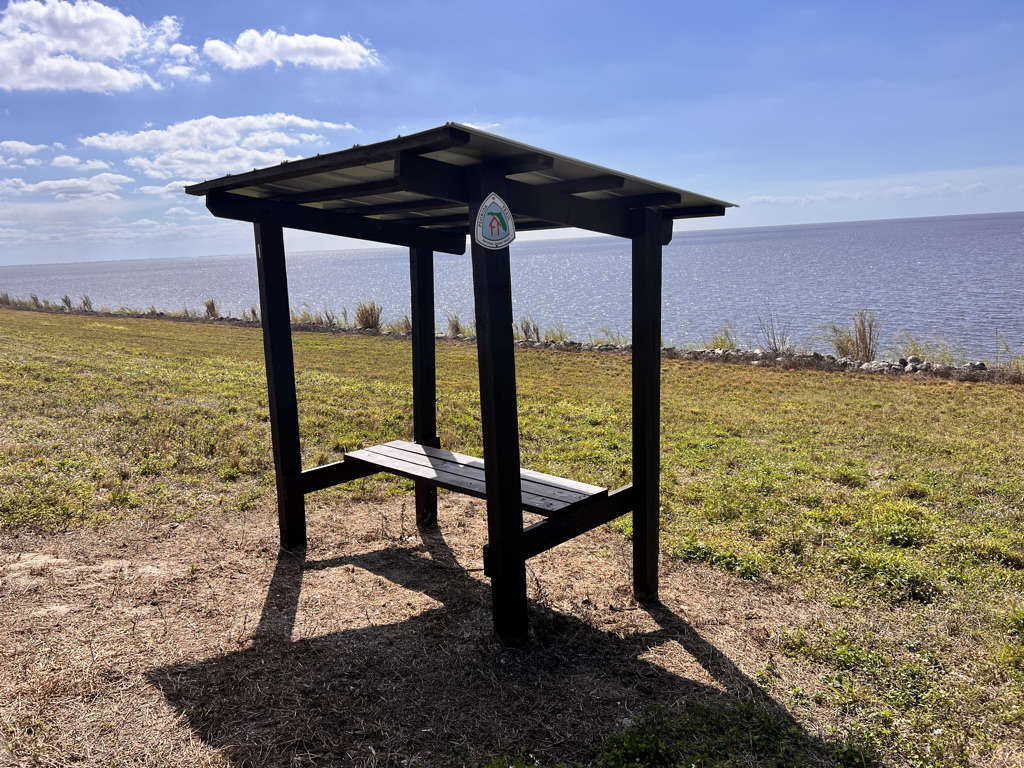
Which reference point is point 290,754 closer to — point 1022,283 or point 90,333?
point 90,333

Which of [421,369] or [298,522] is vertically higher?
[421,369]

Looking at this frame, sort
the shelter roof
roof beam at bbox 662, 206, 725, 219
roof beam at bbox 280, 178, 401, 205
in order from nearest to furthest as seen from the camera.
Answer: the shelter roof
roof beam at bbox 280, 178, 401, 205
roof beam at bbox 662, 206, 725, 219

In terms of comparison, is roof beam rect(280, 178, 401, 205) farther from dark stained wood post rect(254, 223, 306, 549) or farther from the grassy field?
the grassy field

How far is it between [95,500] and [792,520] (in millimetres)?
5415

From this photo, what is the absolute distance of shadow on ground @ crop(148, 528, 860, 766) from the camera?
2668 millimetres

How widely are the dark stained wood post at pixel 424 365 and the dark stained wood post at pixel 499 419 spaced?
183 cm

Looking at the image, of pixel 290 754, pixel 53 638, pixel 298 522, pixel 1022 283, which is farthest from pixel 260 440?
pixel 1022 283

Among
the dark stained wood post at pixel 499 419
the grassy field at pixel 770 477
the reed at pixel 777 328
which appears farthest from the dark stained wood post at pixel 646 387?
the reed at pixel 777 328

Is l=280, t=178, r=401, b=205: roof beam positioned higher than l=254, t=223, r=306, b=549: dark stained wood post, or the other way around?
l=280, t=178, r=401, b=205: roof beam

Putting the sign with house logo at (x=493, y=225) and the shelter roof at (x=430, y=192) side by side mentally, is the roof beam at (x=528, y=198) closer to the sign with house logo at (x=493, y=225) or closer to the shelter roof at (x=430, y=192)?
the shelter roof at (x=430, y=192)

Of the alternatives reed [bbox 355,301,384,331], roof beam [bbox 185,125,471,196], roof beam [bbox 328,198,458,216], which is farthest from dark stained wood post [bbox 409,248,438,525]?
reed [bbox 355,301,384,331]

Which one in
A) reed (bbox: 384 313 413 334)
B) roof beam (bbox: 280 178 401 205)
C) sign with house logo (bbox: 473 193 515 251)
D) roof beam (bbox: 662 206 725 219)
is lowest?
reed (bbox: 384 313 413 334)

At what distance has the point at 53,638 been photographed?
133 inches

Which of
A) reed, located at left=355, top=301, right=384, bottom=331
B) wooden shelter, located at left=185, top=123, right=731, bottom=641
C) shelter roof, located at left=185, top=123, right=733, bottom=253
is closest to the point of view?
shelter roof, located at left=185, top=123, right=733, bottom=253
